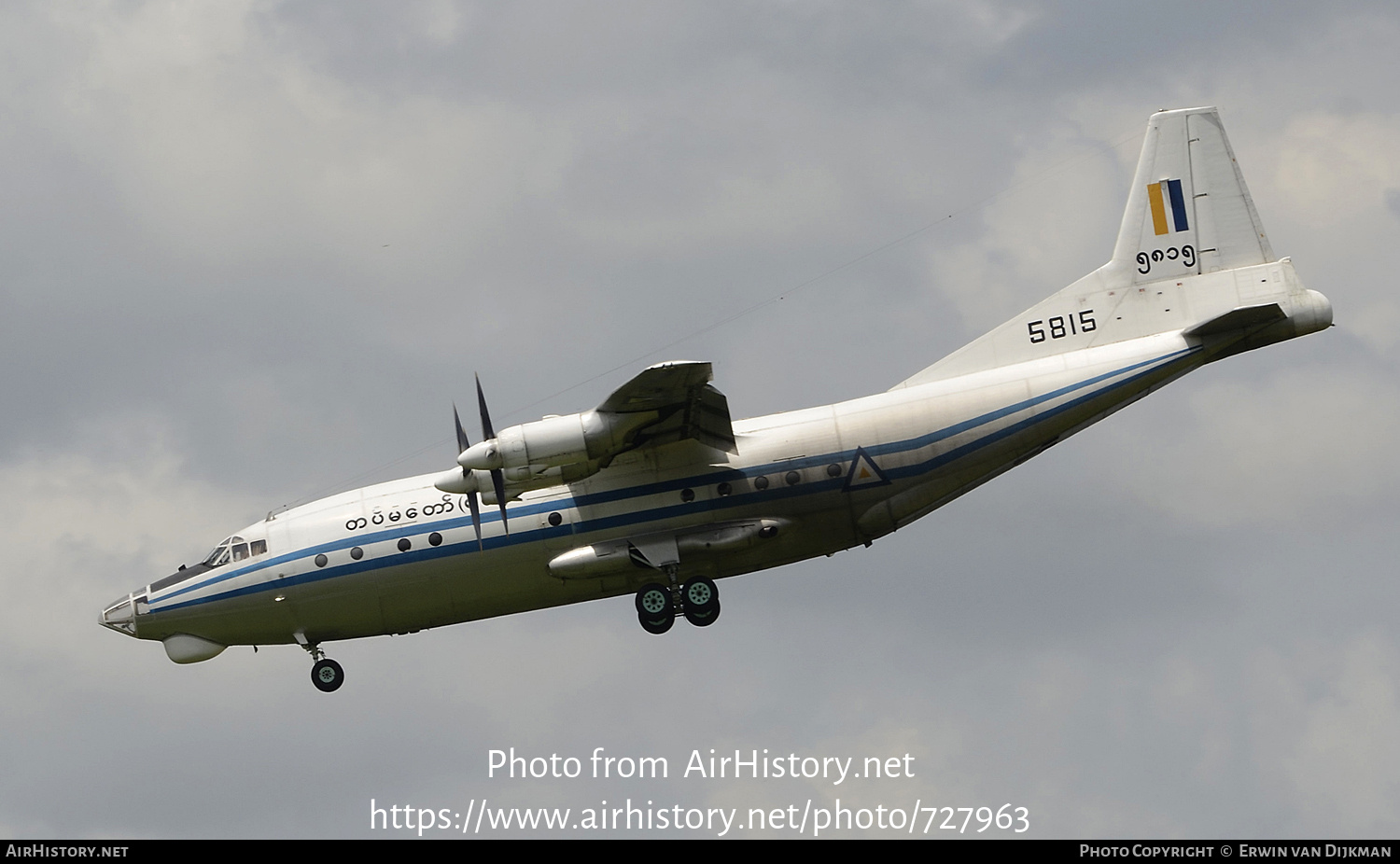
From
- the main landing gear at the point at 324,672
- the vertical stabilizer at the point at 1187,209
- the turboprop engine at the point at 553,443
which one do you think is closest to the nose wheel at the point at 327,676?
the main landing gear at the point at 324,672

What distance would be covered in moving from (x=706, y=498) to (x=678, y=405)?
2.54 meters

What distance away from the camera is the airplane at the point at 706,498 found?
4156 cm

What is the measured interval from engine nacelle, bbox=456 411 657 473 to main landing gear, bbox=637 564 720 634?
379 centimetres

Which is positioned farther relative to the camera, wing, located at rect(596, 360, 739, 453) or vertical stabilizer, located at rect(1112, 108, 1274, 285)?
vertical stabilizer, located at rect(1112, 108, 1274, 285)

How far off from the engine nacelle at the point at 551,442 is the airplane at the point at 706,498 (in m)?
1.26

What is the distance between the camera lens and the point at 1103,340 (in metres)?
43.4

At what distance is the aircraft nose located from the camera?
1718 inches

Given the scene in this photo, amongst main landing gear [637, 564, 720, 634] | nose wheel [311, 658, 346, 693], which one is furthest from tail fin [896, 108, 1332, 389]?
nose wheel [311, 658, 346, 693]

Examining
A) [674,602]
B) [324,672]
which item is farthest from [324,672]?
[674,602]

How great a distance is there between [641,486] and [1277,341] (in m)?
13.5

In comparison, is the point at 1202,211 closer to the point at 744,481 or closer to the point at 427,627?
the point at 744,481

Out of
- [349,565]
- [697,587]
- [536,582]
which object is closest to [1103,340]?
[697,587]

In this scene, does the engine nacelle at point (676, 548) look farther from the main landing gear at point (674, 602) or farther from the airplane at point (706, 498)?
the main landing gear at point (674, 602)

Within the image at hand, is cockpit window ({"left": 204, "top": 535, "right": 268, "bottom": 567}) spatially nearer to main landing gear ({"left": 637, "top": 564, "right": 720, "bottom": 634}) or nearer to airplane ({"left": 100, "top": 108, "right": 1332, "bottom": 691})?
airplane ({"left": 100, "top": 108, "right": 1332, "bottom": 691})
